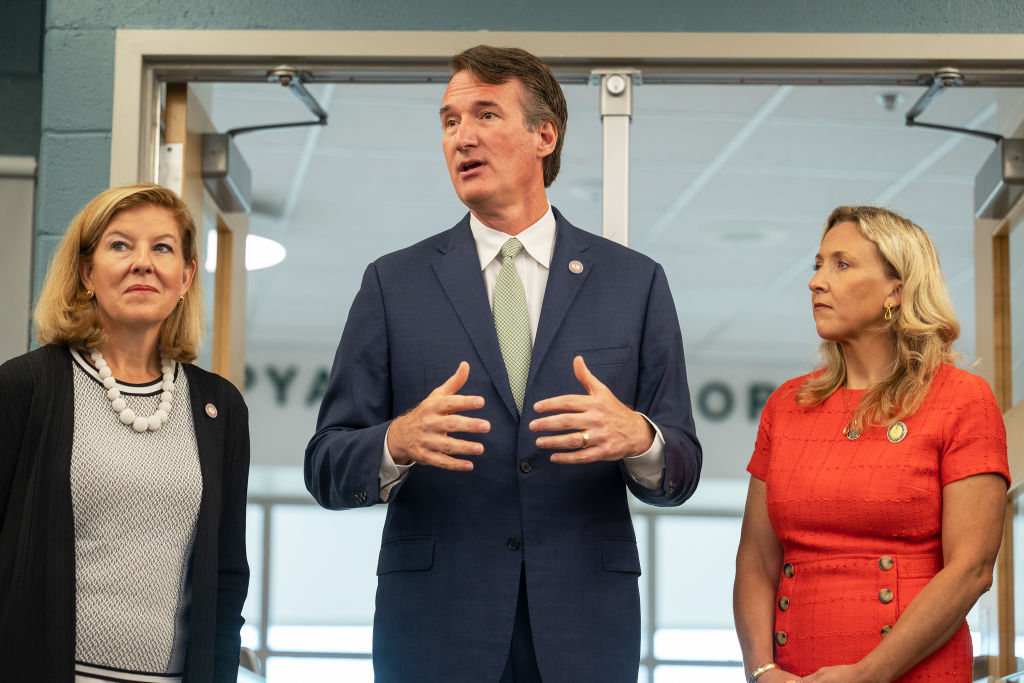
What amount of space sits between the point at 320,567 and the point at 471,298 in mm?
8434

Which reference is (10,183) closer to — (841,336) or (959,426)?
(841,336)

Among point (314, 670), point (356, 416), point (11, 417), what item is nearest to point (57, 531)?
point (11, 417)

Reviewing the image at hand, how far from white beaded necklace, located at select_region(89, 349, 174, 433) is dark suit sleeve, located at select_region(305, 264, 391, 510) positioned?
254mm

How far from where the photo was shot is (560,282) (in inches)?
89.6

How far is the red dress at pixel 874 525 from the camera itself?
2.25 metres

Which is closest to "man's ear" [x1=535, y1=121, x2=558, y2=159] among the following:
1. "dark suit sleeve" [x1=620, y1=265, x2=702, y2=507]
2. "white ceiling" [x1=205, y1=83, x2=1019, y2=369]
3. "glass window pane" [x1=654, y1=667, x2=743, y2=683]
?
"dark suit sleeve" [x1=620, y1=265, x2=702, y2=507]

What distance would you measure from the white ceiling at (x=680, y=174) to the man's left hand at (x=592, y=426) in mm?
1116

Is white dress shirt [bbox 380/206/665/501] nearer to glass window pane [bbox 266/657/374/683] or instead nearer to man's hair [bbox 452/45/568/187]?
man's hair [bbox 452/45/568/187]

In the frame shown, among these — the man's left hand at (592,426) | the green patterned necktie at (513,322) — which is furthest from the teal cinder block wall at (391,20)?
the man's left hand at (592,426)

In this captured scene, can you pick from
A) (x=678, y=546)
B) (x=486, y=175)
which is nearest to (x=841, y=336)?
(x=486, y=175)

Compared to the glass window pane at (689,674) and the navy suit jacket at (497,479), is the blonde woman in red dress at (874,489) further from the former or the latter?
the glass window pane at (689,674)

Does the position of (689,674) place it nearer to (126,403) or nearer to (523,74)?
(523,74)

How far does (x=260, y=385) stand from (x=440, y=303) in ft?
27.0

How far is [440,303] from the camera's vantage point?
2270mm
